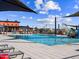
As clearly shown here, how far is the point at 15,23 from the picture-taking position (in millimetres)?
51812

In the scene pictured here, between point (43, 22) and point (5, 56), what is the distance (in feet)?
111

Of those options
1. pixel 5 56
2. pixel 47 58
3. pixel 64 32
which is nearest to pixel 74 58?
pixel 47 58

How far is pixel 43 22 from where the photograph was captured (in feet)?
130

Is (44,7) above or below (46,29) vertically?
above

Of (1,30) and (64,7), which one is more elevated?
(64,7)

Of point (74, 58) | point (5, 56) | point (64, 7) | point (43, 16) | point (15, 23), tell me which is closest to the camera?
point (5, 56)

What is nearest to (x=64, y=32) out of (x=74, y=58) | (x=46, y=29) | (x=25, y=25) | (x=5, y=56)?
(x=46, y=29)

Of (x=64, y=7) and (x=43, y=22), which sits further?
(x=43, y=22)

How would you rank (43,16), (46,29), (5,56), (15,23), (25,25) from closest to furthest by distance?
(5,56) < (43,16) < (46,29) < (25,25) < (15,23)

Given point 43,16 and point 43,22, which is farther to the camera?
point 43,22

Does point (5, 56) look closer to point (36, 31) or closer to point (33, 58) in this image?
point (33, 58)

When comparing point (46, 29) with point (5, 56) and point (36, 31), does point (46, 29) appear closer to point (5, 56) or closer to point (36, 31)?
point (36, 31)

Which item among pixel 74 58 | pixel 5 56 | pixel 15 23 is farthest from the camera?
pixel 15 23

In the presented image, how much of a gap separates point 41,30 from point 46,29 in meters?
1.34
